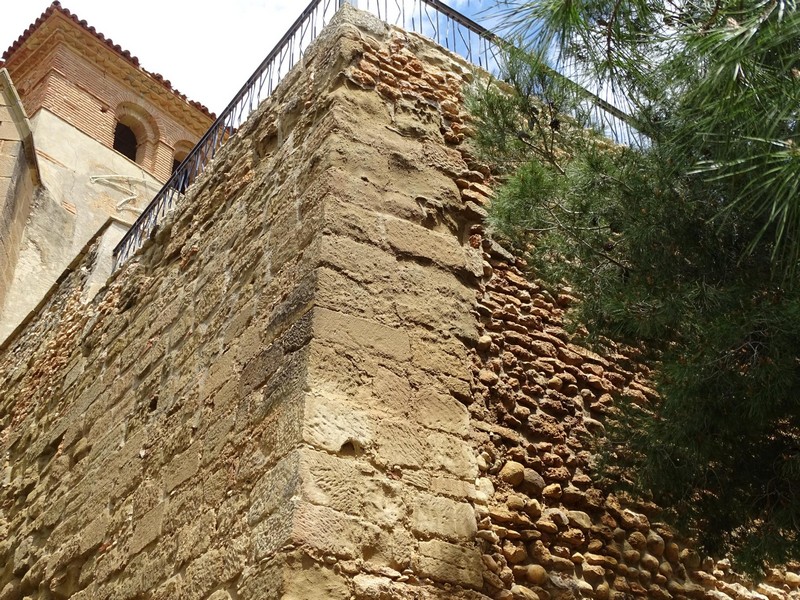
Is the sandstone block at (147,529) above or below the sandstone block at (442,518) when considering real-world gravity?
below

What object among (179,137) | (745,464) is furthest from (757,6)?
(179,137)

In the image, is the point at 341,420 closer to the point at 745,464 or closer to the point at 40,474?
the point at 745,464

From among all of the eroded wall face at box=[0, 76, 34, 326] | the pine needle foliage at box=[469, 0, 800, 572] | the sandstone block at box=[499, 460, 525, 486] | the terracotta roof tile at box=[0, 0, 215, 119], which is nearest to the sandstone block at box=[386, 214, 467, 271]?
the pine needle foliage at box=[469, 0, 800, 572]

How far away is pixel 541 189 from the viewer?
4.19 metres

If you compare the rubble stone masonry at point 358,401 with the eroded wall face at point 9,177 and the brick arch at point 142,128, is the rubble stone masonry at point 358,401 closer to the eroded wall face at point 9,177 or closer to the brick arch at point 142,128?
the eroded wall face at point 9,177

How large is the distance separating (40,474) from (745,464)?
16.1ft

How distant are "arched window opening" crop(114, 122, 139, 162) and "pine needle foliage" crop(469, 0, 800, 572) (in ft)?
46.4

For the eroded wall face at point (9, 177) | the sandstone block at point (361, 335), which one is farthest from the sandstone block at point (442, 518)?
the eroded wall face at point (9, 177)

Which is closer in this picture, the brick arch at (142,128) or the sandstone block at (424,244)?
the sandstone block at (424,244)

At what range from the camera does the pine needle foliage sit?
3312mm

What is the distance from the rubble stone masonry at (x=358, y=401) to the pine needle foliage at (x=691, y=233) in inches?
17.5

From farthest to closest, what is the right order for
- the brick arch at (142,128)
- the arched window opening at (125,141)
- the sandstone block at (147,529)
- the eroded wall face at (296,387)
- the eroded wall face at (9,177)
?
1. the arched window opening at (125,141)
2. the brick arch at (142,128)
3. the eroded wall face at (9,177)
4. the sandstone block at (147,529)
5. the eroded wall face at (296,387)

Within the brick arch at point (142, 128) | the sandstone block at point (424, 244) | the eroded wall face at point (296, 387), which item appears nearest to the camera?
the eroded wall face at point (296, 387)

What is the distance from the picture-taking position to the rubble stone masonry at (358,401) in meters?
3.90
